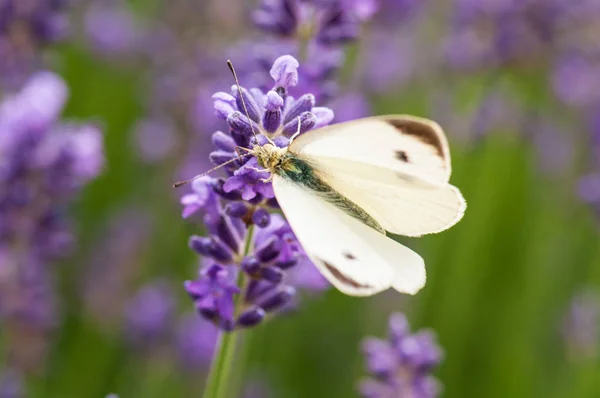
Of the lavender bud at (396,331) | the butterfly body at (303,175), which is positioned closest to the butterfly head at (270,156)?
the butterfly body at (303,175)

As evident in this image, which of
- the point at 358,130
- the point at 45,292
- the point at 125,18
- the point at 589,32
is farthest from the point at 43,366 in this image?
the point at 589,32

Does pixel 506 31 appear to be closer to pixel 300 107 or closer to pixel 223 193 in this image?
pixel 300 107

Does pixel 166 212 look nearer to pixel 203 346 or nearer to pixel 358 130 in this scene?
pixel 203 346

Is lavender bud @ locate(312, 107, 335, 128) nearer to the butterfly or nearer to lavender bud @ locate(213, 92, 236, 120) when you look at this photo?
the butterfly

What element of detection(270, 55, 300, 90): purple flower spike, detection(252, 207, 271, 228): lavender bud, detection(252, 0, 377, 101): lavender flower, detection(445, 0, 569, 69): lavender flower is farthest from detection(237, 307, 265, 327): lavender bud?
detection(445, 0, 569, 69): lavender flower

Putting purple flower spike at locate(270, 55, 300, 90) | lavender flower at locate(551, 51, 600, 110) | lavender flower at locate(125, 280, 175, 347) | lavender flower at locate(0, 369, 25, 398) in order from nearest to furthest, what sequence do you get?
purple flower spike at locate(270, 55, 300, 90), lavender flower at locate(0, 369, 25, 398), lavender flower at locate(125, 280, 175, 347), lavender flower at locate(551, 51, 600, 110)

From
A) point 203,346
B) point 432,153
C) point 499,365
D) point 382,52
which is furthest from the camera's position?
point 382,52

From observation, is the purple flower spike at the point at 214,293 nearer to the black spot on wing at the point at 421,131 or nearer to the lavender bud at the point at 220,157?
the lavender bud at the point at 220,157
